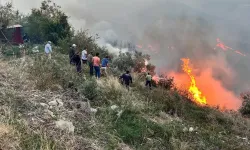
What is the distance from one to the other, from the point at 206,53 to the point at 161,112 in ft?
280

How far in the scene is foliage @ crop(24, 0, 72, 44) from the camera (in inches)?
997

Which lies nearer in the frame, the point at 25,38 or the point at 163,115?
the point at 163,115

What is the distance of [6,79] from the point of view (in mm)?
8141

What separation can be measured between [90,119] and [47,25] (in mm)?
19926

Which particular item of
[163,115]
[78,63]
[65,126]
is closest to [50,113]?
[65,126]

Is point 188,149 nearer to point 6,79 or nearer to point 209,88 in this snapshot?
Result: point 6,79

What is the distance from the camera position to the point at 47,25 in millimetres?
25500

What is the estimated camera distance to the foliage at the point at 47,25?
25323 mm

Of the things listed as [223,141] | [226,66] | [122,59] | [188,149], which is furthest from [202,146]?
[226,66]

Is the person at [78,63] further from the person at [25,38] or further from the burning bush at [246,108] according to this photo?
the person at [25,38]

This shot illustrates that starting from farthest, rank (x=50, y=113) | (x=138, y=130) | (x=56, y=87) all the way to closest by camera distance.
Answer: (x=56, y=87) < (x=138, y=130) < (x=50, y=113)

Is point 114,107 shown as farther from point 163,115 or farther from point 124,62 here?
point 124,62

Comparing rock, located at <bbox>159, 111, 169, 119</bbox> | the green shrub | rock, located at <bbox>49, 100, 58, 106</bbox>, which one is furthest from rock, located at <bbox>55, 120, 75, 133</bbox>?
rock, located at <bbox>159, 111, 169, 119</bbox>

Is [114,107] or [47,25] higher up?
[47,25]
